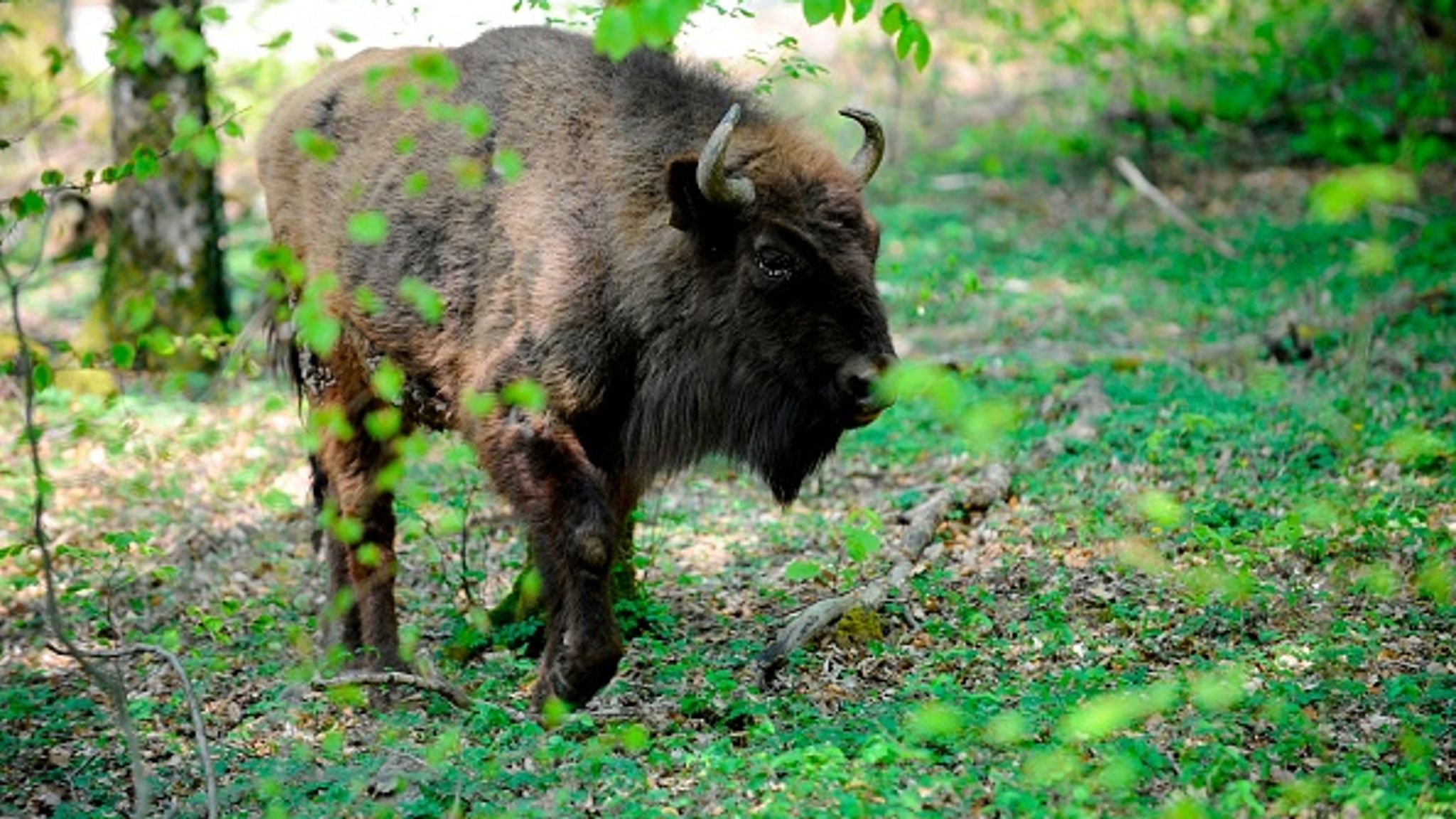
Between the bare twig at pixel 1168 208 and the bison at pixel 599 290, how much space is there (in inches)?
296

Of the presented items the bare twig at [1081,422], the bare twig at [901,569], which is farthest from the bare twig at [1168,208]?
the bare twig at [901,569]

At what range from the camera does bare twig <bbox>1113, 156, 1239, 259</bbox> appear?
12938mm

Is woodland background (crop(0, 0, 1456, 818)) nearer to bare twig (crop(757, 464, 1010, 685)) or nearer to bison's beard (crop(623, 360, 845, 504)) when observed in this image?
bare twig (crop(757, 464, 1010, 685))

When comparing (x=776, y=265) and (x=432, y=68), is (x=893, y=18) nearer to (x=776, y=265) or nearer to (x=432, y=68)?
(x=432, y=68)

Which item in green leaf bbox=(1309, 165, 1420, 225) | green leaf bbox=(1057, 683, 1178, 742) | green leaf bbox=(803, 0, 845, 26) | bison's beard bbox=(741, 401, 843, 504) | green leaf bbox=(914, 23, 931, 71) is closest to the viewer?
green leaf bbox=(1309, 165, 1420, 225)

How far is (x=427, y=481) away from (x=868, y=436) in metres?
2.67

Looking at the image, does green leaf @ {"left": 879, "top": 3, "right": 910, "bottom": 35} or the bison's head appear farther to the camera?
the bison's head

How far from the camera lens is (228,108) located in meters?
5.29

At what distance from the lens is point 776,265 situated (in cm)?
561

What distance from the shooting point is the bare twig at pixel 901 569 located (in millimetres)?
5848

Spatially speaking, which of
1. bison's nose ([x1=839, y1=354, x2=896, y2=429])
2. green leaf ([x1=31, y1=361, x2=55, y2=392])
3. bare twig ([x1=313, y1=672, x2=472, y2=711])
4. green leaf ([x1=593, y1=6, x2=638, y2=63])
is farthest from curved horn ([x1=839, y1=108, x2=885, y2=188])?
green leaf ([x1=31, y1=361, x2=55, y2=392])

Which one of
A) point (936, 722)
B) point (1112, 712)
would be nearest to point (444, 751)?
point (936, 722)

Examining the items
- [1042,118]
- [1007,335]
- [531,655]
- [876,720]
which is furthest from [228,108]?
[1042,118]

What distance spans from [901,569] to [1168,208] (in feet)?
24.7
